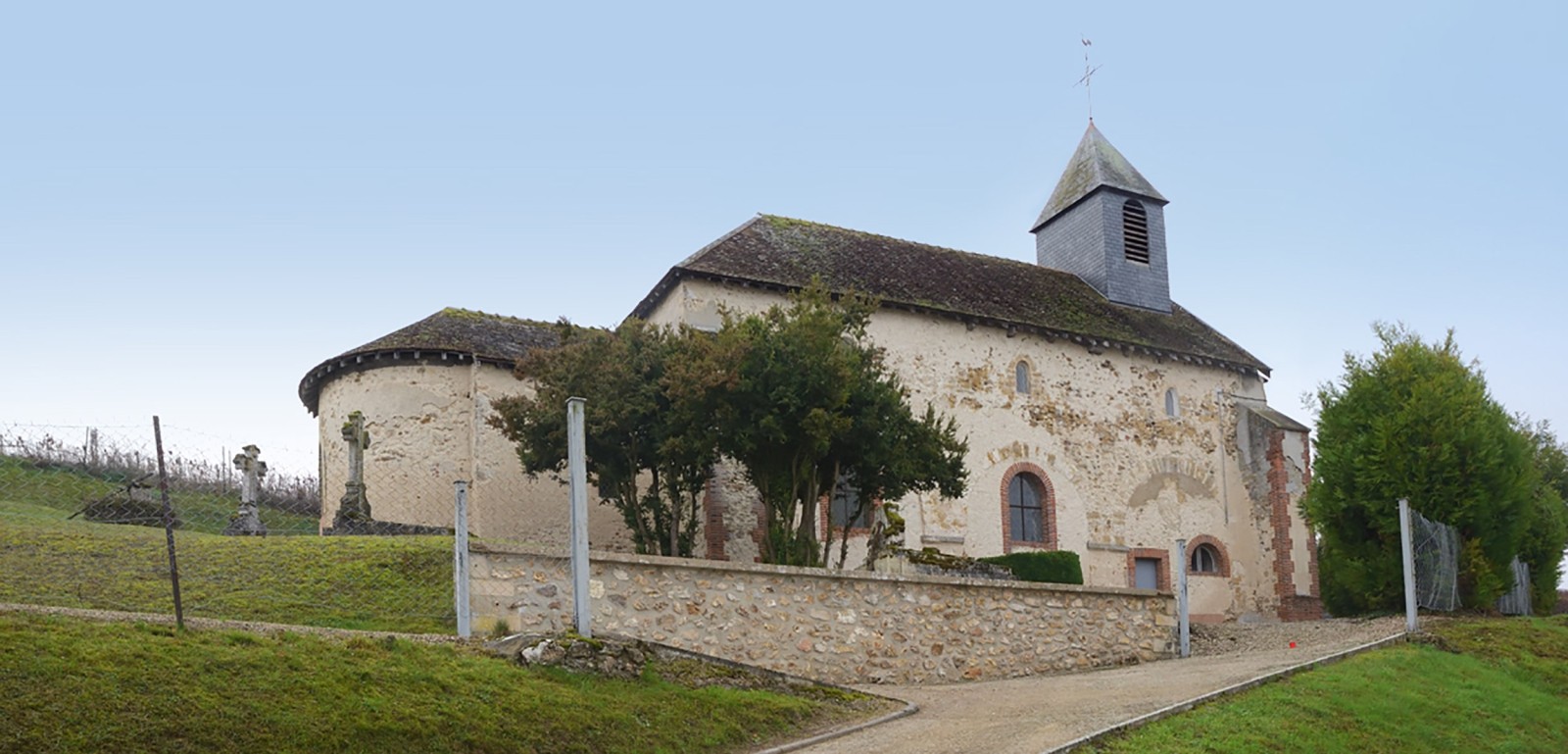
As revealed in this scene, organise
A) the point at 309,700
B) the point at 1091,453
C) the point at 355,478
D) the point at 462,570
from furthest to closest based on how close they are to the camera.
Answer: the point at 1091,453, the point at 355,478, the point at 462,570, the point at 309,700

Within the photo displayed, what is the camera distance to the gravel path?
1087 centimetres

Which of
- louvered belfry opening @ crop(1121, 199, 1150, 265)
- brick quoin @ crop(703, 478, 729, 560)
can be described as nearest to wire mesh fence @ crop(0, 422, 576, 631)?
brick quoin @ crop(703, 478, 729, 560)

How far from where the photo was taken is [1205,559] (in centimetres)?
2875

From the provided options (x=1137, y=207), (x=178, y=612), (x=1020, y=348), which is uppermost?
(x=1137, y=207)

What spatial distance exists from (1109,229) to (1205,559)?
8.34 meters

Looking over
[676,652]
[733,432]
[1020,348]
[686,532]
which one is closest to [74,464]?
[686,532]

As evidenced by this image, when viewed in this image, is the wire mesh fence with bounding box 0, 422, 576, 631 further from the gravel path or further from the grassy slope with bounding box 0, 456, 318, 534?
the gravel path

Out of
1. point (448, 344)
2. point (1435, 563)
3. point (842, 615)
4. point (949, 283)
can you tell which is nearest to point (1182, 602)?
point (1435, 563)

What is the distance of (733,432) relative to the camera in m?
18.3

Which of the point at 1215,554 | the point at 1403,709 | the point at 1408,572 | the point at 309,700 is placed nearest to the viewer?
the point at 309,700

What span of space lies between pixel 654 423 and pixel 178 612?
9.73 m

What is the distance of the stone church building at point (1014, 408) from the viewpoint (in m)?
24.3

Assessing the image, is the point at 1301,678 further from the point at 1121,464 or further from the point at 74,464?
the point at 74,464

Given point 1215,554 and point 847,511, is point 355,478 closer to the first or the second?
point 847,511
